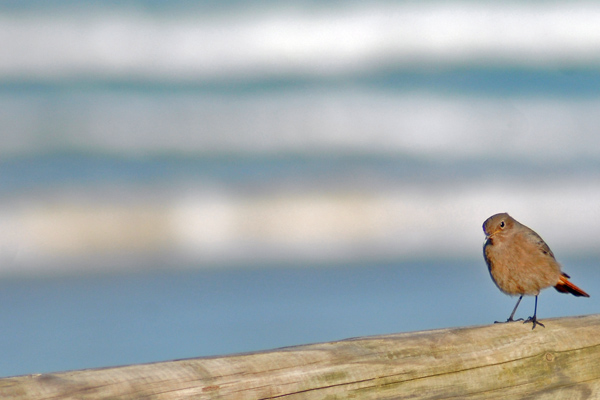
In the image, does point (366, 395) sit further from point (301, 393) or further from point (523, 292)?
point (523, 292)

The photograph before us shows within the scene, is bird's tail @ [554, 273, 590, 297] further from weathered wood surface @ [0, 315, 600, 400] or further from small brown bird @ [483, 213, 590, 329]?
weathered wood surface @ [0, 315, 600, 400]

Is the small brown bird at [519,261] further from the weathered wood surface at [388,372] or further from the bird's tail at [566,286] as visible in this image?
the weathered wood surface at [388,372]

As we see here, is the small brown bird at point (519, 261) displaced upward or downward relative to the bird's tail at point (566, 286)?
upward

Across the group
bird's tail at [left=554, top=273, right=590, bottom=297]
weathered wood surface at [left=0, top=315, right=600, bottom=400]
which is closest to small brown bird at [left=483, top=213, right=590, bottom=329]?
bird's tail at [left=554, top=273, right=590, bottom=297]

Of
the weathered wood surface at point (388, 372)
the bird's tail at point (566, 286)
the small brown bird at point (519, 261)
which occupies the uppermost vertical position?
the small brown bird at point (519, 261)

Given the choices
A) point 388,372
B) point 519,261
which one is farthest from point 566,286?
point 388,372

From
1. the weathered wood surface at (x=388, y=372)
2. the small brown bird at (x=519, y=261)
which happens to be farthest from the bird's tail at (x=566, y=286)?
the weathered wood surface at (x=388, y=372)

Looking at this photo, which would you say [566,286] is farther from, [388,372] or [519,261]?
[388,372]
